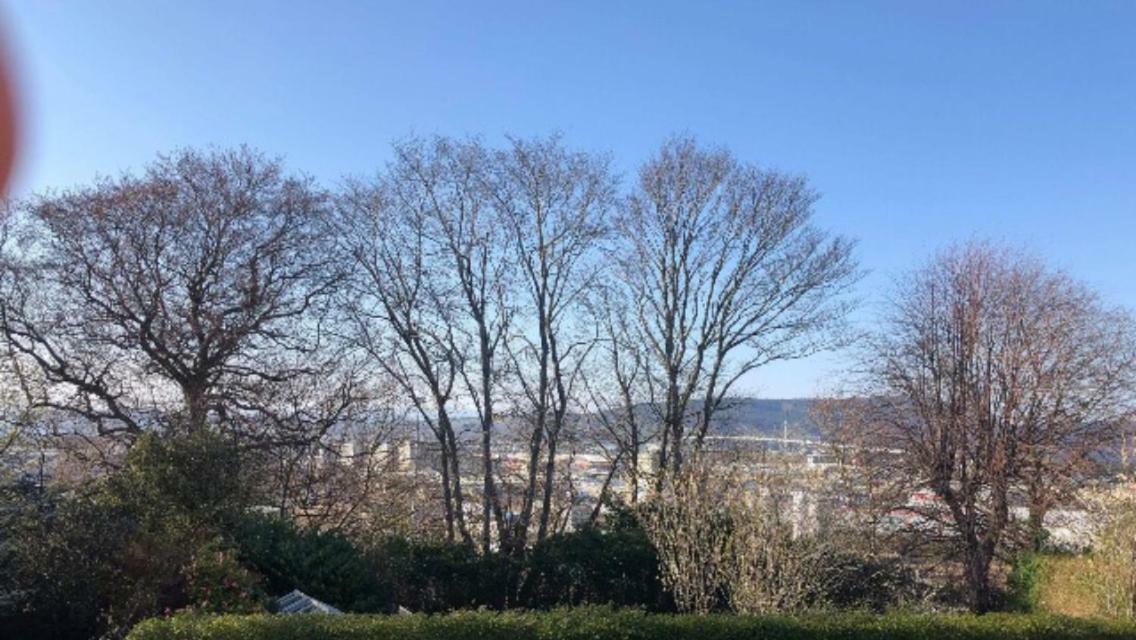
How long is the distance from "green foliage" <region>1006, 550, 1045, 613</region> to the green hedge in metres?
8.34

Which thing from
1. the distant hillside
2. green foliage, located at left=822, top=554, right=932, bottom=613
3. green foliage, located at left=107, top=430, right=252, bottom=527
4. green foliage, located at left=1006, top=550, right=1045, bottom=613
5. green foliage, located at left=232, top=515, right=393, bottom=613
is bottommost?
green foliage, located at left=1006, top=550, right=1045, bottom=613

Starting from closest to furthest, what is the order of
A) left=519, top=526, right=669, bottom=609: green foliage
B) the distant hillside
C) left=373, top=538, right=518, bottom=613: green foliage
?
left=373, top=538, right=518, bottom=613: green foliage → left=519, top=526, right=669, bottom=609: green foliage → the distant hillside

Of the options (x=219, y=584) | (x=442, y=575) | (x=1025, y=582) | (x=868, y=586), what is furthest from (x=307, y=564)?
(x=1025, y=582)

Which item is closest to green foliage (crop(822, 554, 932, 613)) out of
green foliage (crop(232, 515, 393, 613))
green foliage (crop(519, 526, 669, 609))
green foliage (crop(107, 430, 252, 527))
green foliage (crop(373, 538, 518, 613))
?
green foliage (crop(519, 526, 669, 609))

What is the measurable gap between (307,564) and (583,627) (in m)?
4.44

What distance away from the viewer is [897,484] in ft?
52.8

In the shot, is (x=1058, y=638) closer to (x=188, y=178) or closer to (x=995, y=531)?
(x=995, y=531)

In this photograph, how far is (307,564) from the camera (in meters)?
9.35

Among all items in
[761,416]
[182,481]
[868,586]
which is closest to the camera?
[182,481]

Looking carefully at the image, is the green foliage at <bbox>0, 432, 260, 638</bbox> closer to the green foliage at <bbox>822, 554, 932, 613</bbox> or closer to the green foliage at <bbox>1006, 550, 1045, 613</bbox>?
the green foliage at <bbox>822, 554, 932, 613</bbox>

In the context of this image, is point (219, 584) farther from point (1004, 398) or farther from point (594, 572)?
point (1004, 398)

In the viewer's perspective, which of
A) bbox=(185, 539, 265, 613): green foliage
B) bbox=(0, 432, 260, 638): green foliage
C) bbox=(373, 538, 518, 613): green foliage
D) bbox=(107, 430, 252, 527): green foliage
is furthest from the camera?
bbox=(373, 538, 518, 613): green foliage

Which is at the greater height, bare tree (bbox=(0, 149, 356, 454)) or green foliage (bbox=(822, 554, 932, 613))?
bare tree (bbox=(0, 149, 356, 454))

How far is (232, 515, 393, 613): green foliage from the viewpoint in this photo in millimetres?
9250
